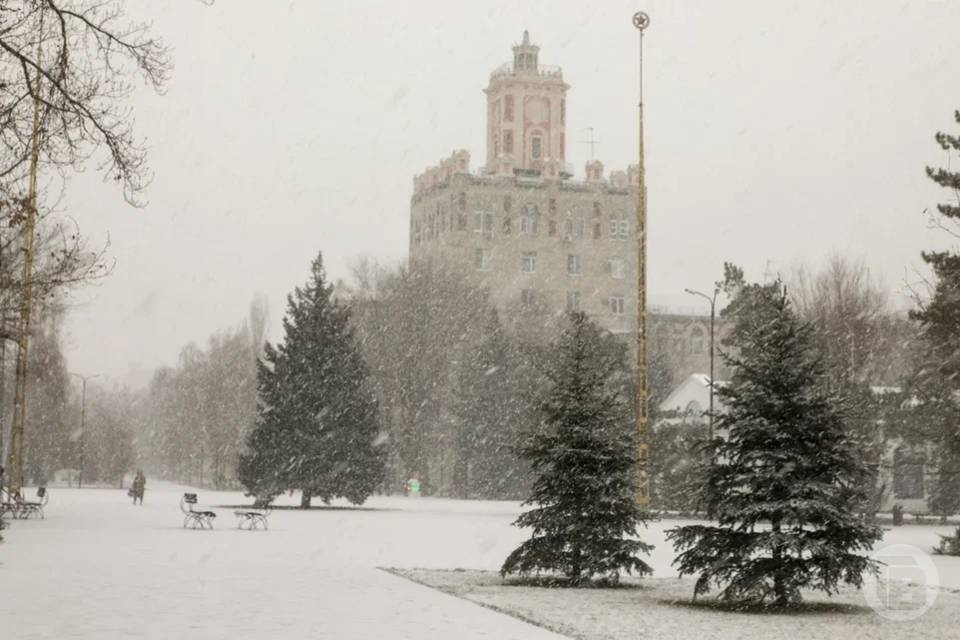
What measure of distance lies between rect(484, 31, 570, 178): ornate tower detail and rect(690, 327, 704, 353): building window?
19486 millimetres

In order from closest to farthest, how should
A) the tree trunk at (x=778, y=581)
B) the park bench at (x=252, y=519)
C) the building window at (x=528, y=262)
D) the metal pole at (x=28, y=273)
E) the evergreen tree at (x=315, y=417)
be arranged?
the metal pole at (x=28, y=273) → the tree trunk at (x=778, y=581) → the park bench at (x=252, y=519) → the evergreen tree at (x=315, y=417) → the building window at (x=528, y=262)

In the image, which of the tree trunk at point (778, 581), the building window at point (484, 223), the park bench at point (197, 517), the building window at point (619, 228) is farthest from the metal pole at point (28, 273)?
the building window at point (619, 228)

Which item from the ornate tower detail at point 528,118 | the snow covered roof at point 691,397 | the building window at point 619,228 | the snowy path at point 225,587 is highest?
the ornate tower detail at point 528,118

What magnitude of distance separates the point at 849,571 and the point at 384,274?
Result: 71.1 metres

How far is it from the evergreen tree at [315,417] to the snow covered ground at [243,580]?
1484cm

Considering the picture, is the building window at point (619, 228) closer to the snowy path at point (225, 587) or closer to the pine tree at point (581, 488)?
the snowy path at point (225, 587)

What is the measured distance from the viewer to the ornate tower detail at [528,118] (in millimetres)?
127000

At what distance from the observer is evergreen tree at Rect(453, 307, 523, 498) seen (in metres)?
70.6

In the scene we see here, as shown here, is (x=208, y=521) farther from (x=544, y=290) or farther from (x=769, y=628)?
(x=544, y=290)

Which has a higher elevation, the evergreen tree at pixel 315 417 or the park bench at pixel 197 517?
the evergreen tree at pixel 315 417

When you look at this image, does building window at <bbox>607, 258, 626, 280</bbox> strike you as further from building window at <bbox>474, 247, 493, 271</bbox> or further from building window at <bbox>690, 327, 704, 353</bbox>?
building window at <bbox>474, 247, 493, 271</bbox>

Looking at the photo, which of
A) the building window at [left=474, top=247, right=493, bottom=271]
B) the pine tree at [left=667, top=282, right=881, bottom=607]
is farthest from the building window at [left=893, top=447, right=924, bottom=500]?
the building window at [left=474, top=247, right=493, bottom=271]

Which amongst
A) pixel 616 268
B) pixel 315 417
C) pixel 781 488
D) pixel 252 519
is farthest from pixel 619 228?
pixel 781 488

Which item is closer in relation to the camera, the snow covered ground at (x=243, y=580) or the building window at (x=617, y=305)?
the snow covered ground at (x=243, y=580)
